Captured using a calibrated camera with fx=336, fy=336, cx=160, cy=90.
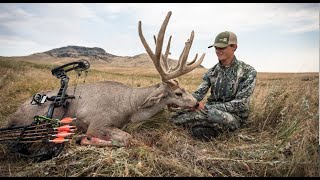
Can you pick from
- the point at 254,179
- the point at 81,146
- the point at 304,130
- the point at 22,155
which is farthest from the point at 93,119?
the point at 304,130

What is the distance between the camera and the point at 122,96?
6.26 meters

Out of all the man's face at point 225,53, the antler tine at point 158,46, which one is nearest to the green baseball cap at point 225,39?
the man's face at point 225,53

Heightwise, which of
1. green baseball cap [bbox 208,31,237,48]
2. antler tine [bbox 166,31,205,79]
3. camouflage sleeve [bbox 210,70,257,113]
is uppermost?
green baseball cap [bbox 208,31,237,48]

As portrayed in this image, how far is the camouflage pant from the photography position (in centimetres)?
582

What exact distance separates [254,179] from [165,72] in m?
2.55

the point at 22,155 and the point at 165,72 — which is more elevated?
the point at 165,72

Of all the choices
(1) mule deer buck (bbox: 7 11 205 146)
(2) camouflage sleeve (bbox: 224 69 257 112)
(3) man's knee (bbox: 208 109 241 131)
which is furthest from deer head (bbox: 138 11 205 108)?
(2) camouflage sleeve (bbox: 224 69 257 112)

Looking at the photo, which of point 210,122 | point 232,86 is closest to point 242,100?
point 232,86

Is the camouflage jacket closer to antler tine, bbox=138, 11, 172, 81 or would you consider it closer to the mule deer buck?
the mule deer buck

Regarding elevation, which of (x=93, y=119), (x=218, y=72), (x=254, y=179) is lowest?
(x=254, y=179)

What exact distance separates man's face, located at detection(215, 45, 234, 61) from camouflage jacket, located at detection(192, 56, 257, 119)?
15 centimetres

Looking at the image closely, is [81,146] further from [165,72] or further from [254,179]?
[254,179]

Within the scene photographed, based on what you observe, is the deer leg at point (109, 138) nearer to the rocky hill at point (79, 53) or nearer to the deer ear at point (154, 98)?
the deer ear at point (154, 98)

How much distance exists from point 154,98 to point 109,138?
1071 millimetres
